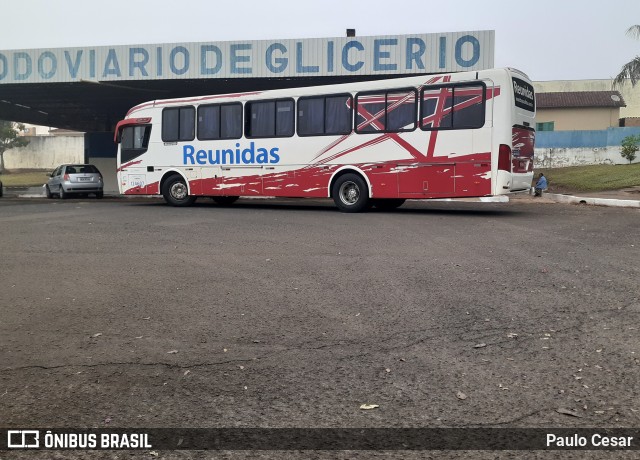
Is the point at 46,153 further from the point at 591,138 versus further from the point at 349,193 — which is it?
the point at 349,193

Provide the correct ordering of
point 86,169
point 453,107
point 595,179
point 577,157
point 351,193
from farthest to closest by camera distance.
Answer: point 577,157 → point 86,169 → point 595,179 → point 351,193 → point 453,107

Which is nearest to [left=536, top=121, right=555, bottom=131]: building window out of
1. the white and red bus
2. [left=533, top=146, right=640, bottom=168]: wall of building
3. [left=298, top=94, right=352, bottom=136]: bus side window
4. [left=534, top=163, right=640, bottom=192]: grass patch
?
[left=533, top=146, right=640, bottom=168]: wall of building

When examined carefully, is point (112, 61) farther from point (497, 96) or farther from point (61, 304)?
point (61, 304)

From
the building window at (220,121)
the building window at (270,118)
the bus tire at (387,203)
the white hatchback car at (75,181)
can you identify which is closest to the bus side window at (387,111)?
the building window at (270,118)

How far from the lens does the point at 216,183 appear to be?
19.4 metres

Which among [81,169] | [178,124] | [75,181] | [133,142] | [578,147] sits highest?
[578,147]

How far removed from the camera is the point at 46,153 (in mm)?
66875

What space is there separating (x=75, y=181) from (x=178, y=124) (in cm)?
975

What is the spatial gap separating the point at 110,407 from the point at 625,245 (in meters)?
8.55

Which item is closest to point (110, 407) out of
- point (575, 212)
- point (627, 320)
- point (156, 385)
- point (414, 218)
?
point (156, 385)

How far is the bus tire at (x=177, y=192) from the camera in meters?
20.2

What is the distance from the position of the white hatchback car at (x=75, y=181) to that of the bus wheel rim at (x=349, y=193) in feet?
47.9

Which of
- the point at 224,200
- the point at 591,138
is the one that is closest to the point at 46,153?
the point at 591,138

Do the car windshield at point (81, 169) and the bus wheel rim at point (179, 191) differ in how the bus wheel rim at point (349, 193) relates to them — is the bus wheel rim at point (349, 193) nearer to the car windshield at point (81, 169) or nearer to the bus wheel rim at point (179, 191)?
the bus wheel rim at point (179, 191)
